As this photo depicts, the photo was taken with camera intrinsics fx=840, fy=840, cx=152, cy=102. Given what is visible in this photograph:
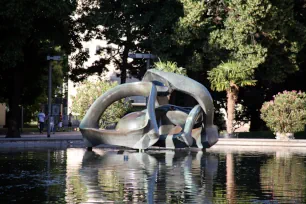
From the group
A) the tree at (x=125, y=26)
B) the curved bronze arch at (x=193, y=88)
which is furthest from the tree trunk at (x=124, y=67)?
the curved bronze arch at (x=193, y=88)

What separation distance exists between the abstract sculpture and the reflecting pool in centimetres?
356

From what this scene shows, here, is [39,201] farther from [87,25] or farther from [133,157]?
[87,25]

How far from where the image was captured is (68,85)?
3580 inches

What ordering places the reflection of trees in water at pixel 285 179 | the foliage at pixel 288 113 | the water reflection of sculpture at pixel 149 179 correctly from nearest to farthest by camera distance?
the water reflection of sculpture at pixel 149 179 → the reflection of trees in water at pixel 285 179 → the foliage at pixel 288 113

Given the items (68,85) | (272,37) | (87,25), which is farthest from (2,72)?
(68,85)

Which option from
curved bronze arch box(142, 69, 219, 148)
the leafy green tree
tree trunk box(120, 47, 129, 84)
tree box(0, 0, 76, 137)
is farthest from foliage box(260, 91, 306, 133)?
tree trunk box(120, 47, 129, 84)

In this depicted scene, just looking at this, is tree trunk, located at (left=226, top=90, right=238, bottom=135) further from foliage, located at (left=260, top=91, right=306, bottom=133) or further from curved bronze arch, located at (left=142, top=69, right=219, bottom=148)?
curved bronze arch, located at (left=142, top=69, right=219, bottom=148)

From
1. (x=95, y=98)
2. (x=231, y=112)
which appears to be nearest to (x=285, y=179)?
(x=95, y=98)

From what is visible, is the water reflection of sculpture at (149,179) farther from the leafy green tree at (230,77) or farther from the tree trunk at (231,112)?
the leafy green tree at (230,77)

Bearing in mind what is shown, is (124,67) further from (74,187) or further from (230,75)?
(74,187)

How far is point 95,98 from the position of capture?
44.1m

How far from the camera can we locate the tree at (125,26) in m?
50.1

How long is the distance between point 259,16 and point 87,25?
12520 millimetres

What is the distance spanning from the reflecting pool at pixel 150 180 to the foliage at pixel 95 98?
16431 mm
